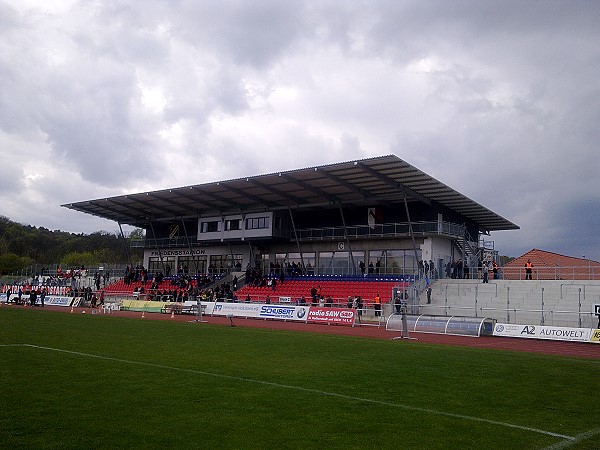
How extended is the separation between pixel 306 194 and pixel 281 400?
40098 mm

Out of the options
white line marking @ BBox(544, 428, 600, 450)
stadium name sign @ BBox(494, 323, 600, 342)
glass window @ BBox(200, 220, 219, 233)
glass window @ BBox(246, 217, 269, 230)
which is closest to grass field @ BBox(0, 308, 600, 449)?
white line marking @ BBox(544, 428, 600, 450)

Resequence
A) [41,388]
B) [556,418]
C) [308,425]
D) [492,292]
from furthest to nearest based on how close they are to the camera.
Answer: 1. [492,292]
2. [41,388]
3. [556,418]
4. [308,425]

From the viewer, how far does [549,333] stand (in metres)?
26.0

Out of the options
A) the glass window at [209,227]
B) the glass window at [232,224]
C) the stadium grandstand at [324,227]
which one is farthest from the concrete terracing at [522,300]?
the glass window at [209,227]

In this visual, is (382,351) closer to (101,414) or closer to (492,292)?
(101,414)

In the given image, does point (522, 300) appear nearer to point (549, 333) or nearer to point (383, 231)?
point (549, 333)

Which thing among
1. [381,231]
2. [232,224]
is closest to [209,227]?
[232,224]

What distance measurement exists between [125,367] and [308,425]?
597 cm

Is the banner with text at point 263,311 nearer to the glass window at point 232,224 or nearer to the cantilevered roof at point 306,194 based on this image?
the cantilevered roof at point 306,194

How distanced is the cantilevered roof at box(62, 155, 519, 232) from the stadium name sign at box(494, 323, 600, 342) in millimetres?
13738

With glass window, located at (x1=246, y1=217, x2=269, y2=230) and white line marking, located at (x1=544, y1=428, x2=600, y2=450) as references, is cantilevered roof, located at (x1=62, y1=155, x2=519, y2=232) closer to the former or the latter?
glass window, located at (x1=246, y1=217, x2=269, y2=230)

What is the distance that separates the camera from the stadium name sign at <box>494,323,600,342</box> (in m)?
24.7

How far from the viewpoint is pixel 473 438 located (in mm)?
7020

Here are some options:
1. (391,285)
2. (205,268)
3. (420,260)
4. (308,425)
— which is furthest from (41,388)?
(205,268)
